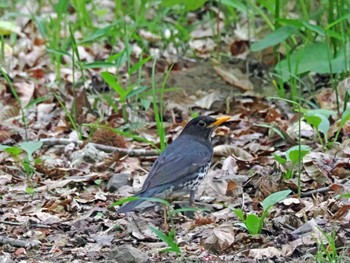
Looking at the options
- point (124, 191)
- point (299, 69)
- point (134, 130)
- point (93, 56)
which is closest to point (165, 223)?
point (124, 191)

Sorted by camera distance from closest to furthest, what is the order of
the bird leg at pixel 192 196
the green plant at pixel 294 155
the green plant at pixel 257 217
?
the green plant at pixel 257 217 → the green plant at pixel 294 155 → the bird leg at pixel 192 196

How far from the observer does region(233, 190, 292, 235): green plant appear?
4770mm

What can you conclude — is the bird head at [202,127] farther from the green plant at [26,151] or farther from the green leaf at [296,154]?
the green plant at [26,151]

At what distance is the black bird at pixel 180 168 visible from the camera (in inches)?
219

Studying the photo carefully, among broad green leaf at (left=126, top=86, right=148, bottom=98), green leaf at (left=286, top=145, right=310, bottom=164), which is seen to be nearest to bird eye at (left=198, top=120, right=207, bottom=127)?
broad green leaf at (left=126, top=86, right=148, bottom=98)

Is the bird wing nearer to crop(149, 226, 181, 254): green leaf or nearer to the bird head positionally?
the bird head

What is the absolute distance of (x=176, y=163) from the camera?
226 inches

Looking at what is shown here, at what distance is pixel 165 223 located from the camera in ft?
17.3

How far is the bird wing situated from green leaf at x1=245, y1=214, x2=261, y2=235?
0.86 m

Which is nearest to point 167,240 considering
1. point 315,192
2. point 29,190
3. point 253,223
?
point 253,223

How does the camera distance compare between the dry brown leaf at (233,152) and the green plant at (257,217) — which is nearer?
the green plant at (257,217)

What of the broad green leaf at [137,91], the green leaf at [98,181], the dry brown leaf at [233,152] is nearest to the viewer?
the green leaf at [98,181]

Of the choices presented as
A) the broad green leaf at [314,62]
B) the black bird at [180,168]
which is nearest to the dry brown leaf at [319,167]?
the black bird at [180,168]

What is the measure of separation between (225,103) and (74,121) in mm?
1352
